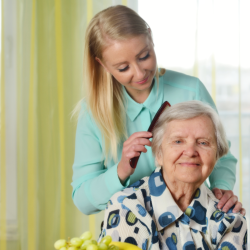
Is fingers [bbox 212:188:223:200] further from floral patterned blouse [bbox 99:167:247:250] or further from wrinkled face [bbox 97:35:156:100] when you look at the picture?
wrinkled face [bbox 97:35:156:100]

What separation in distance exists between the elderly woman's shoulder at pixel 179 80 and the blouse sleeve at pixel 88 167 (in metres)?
0.42

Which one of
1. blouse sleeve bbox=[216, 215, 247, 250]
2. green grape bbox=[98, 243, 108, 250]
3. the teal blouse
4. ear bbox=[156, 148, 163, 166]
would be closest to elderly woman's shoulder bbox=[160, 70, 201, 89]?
the teal blouse

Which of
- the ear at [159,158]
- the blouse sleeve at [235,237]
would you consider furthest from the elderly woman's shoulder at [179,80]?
the blouse sleeve at [235,237]

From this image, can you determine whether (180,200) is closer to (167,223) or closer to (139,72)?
(167,223)

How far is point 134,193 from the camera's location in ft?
4.30

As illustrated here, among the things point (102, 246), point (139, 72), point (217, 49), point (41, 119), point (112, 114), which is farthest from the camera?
point (217, 49)

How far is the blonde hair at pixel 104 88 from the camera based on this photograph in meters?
1.38

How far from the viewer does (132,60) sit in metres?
1.32

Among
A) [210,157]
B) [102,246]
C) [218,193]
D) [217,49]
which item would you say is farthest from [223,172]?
[217,49]

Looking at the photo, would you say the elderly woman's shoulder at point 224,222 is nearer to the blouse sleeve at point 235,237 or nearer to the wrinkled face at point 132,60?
the blouse sleeve at point 235,237

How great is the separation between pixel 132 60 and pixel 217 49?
144 centimetres

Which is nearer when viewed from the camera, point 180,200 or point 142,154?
point 180,200

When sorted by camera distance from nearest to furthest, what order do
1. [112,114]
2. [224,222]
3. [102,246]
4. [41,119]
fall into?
[102,246] → [224,222] → [112,114] → [41,119]

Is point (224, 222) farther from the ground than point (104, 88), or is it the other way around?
point (104, 88)
